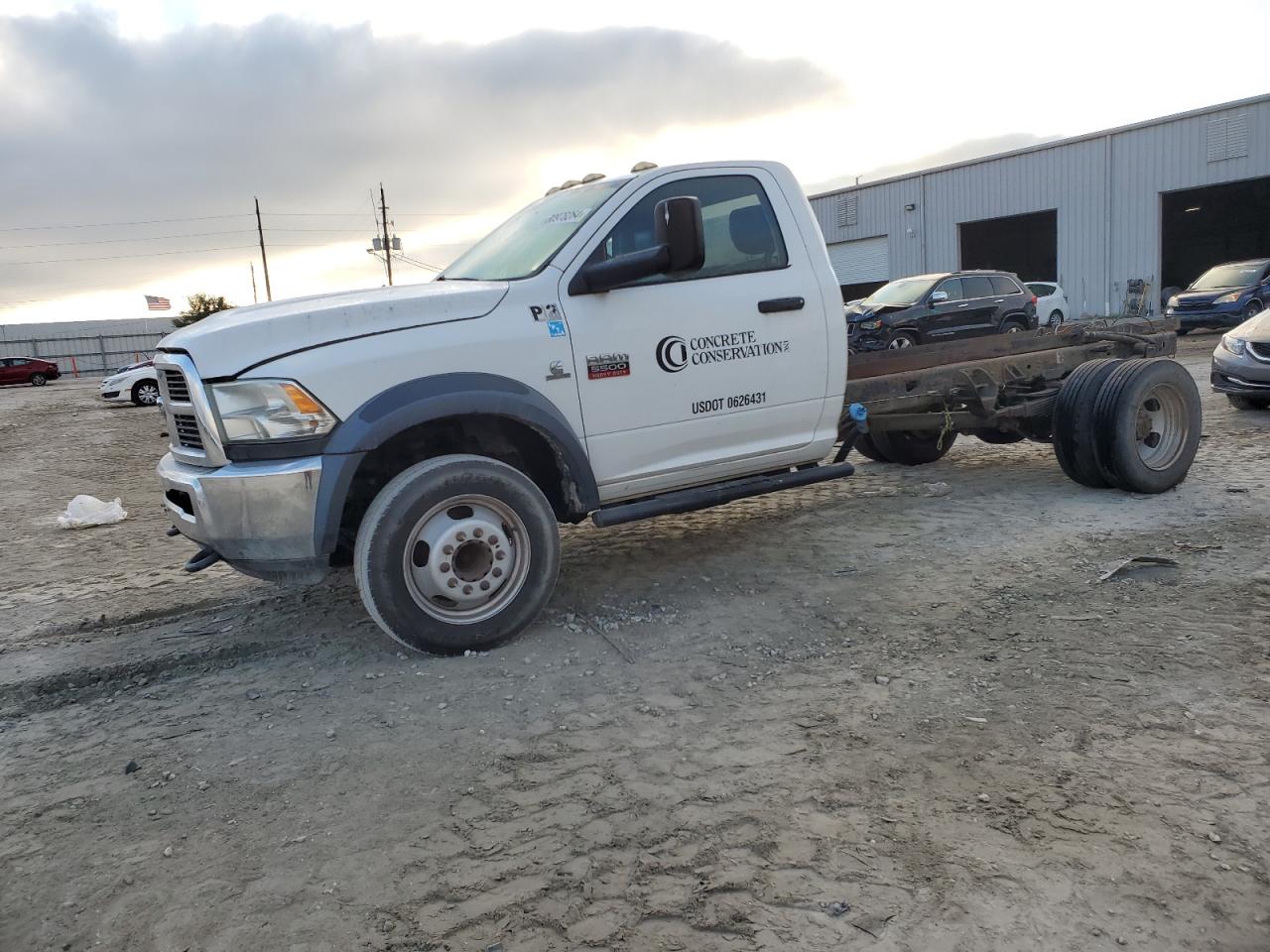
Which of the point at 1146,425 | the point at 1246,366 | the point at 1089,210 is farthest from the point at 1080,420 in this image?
the point at 1089,210

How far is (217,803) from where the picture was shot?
310cm

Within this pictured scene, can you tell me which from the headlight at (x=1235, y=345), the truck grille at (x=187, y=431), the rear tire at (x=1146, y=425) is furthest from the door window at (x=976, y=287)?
the truck grille at (x=187, y=431)

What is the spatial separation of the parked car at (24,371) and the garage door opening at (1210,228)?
41326 mm

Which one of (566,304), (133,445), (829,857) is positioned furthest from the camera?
(133,445)

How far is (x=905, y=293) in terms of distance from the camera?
1850 centimetres

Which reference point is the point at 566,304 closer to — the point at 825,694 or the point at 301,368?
the point at 301,368

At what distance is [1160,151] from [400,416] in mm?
28821

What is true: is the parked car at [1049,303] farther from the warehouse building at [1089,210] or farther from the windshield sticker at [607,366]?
the windshield sticker at [607,366]

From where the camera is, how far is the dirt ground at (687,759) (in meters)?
2.42

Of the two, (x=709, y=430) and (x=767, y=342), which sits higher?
(x=767, y=342)

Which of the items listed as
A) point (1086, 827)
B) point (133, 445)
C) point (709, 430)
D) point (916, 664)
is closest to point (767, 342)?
point (709, 430)

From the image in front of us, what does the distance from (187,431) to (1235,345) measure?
10.5 meters

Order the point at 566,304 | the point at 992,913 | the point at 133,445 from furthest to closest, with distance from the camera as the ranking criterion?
the point at 133,445 < the point at 566,304 < the point at 992,913

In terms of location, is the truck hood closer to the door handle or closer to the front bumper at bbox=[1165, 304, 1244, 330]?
the door handle
